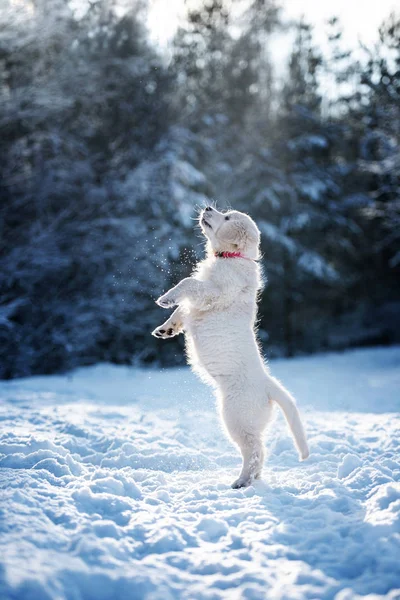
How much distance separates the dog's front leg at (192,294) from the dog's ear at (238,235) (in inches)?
18.5

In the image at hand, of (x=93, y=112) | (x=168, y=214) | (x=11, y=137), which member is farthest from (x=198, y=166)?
(x=11, y=137)

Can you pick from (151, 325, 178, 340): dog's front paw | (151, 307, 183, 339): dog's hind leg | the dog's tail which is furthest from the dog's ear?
the dog's tail

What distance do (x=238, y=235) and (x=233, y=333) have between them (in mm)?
862

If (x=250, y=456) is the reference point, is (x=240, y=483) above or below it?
below

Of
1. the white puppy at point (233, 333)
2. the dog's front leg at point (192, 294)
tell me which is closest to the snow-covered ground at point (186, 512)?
the white puppy at point (233, 333)

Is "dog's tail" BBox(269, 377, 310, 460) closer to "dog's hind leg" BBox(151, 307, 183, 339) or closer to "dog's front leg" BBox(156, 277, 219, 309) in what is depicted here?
"dog's front leg" BBox(156, 277, 219, 309)

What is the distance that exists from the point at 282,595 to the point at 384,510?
110 centimetres

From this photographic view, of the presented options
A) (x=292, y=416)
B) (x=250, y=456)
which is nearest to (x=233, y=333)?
(x=292, y=416)

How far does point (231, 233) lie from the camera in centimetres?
452

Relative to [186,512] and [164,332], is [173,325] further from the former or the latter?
[186,512]

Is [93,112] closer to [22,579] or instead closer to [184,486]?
[184,486]

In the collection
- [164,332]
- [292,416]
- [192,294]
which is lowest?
[292,416]

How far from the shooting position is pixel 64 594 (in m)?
2.37

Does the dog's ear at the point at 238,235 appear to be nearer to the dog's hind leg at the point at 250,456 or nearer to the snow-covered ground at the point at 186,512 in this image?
the dog's hind leg at the point at 250,456
